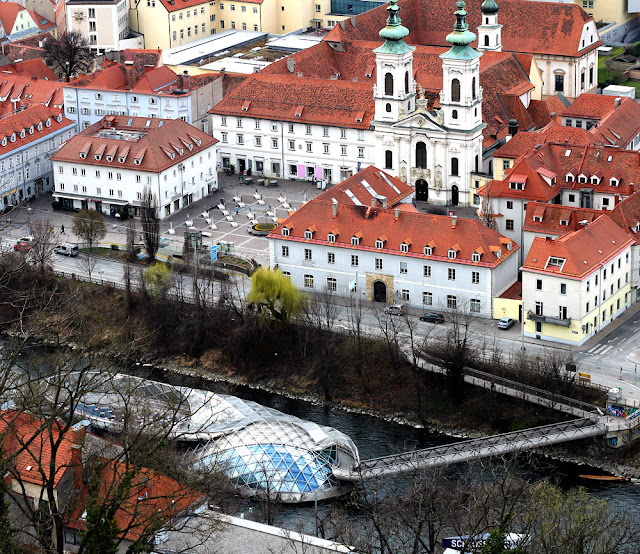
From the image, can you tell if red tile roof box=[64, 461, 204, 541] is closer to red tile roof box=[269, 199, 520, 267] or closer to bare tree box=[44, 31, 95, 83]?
red tile roof box=[269, 199, 520, 267]

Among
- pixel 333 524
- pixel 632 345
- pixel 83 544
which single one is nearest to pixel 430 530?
pixel 333 524

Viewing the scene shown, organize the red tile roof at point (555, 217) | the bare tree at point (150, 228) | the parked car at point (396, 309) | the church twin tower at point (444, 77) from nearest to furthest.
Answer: the parked car at point (396, 309), the red tile roof at point (555, 217), the bare tree at point (150, 228), the church twin tower at point (444, 77)

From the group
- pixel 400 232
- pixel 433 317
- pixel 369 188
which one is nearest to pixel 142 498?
pixel 433 317

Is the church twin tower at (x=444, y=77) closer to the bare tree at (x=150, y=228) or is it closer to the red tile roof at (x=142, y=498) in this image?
the bare tree at (x=150, y=228)

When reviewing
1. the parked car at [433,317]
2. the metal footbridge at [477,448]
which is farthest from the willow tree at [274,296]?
the metal footbridge at [477,448]

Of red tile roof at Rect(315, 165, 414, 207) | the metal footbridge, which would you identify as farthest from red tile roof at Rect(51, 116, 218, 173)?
the metal footbridge

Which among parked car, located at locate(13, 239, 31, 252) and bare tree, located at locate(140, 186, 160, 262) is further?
parked car, located at locate(13, 239, 31, 252)

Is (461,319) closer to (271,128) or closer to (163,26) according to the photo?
(271,128)
